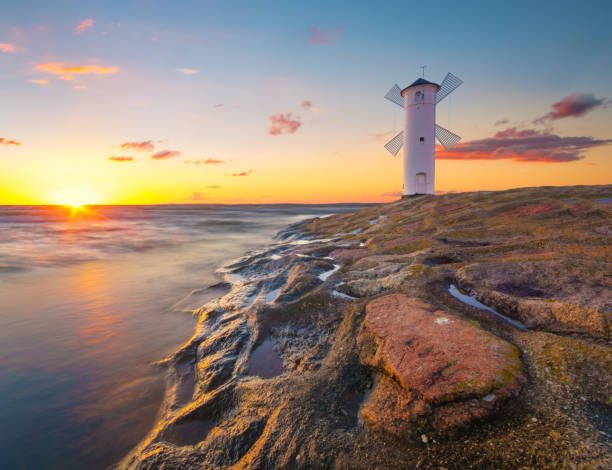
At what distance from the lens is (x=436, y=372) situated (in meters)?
2.57

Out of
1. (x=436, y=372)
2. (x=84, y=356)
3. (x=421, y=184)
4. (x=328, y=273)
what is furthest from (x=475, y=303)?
(x=421, y=184)

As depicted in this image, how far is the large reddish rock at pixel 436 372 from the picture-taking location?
231cm

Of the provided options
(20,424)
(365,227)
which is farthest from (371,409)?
(365,227)

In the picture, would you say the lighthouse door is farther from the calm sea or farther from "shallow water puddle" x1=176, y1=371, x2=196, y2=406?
"shallow water puddle" x1=176, y1=371, x2=196, y2=406

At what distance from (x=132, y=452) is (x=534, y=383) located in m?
3.86

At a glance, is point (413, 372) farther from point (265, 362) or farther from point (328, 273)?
point (328, 273)

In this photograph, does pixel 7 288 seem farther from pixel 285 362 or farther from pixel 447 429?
pixel 447 429

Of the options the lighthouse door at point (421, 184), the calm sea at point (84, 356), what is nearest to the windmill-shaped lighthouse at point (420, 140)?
the lighthouse door at point (421, 184)

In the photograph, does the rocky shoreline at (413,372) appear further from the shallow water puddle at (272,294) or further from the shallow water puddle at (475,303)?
the shallow water puddle at (272,294)

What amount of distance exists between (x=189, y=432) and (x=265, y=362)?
43.9 inches

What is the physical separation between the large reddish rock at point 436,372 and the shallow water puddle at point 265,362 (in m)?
1.13

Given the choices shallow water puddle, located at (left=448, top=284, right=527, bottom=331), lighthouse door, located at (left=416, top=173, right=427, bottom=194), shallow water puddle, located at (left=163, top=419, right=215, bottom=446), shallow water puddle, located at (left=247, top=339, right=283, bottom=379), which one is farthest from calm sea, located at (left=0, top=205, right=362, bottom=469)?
lighthouse door, located at (left=416, top=173, right=427, bottom=194)

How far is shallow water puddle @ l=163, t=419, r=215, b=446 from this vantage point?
9.43 feet

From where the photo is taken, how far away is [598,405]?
7.11 ft
